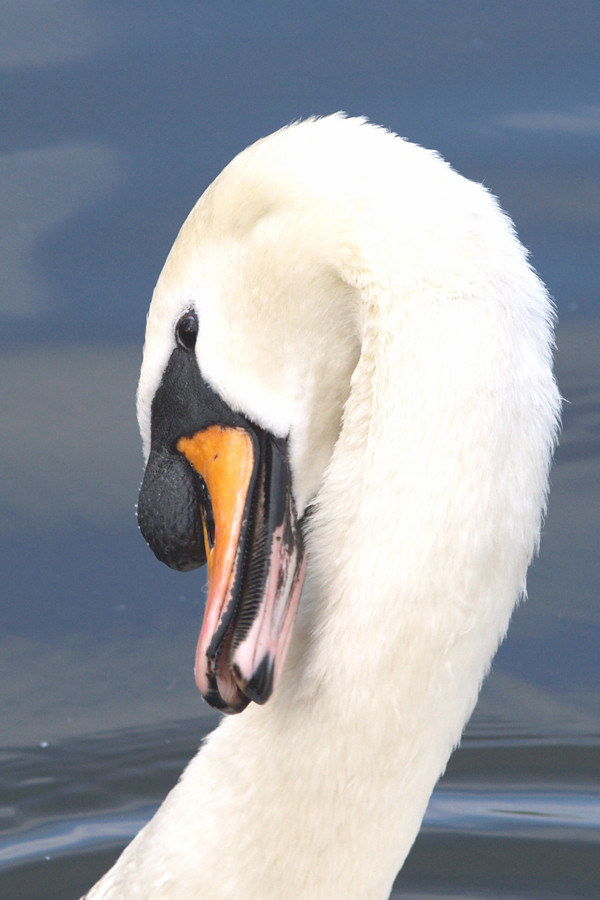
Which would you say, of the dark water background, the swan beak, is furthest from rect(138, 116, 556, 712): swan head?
the dark water background

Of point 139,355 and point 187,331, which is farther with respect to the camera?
point 139,355

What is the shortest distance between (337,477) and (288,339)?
0.56 ft

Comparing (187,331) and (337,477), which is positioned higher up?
(187,331)

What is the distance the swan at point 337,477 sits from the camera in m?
1.32

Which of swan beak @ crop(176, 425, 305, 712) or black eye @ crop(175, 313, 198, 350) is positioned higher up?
black eye @ crop(175, 313, 198, 350)

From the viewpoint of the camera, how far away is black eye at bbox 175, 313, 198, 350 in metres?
1.51

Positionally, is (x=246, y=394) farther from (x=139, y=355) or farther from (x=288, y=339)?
(x=139, y=355)

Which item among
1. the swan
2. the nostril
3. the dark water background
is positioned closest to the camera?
the swan

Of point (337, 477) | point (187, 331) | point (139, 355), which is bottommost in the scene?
point (139, 355)

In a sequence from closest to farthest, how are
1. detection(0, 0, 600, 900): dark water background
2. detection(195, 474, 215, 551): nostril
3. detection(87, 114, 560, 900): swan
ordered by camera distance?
detection(87, 114, 560, 900): swan < detection(195, 474, 215, 551): nostril < detection(0, 0, 600, 900): dark water background

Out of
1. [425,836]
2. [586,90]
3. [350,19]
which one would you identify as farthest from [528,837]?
[350,19]

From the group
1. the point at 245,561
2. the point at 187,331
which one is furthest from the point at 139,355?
the point at 245,561

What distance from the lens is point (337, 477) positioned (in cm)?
142

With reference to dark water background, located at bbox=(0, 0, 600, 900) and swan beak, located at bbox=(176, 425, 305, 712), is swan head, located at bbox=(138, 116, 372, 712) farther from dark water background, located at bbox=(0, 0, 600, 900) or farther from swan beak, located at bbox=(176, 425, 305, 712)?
dark water background, located at bbox=(0, 0, 600, 900)
